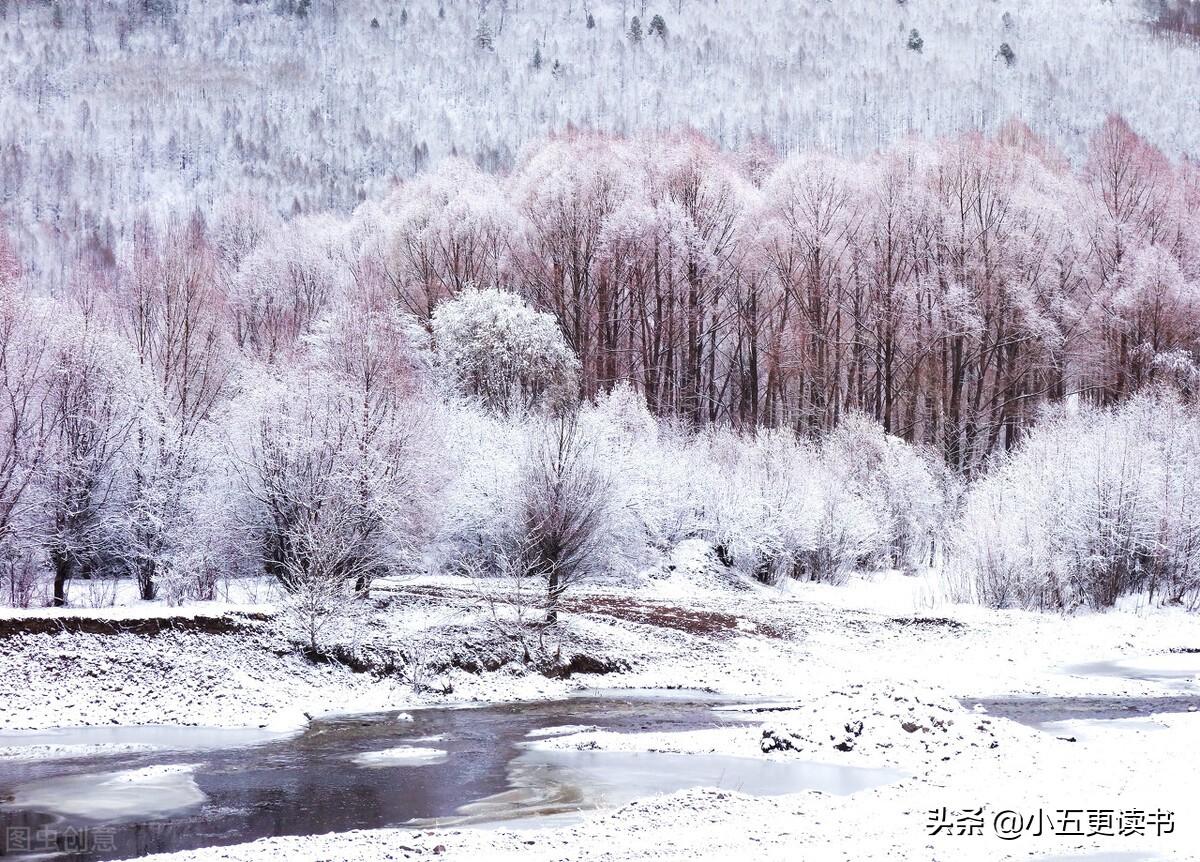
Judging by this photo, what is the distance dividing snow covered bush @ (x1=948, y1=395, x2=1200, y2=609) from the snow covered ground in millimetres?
1317

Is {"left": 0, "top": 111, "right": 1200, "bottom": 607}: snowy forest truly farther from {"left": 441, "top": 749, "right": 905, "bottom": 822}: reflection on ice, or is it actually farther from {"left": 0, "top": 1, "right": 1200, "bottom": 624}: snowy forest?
{"left": 441, "top": 749, "right": 905, "bottom": 822}: reflection on ice

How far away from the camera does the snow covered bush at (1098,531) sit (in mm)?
29094

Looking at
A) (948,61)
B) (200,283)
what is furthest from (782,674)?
(948,61)

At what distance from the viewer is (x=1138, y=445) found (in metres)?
30.7

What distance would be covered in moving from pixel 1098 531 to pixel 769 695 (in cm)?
1315

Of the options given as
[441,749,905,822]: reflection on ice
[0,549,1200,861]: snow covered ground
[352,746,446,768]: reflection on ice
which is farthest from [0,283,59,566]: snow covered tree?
[441,749,905,822]: reflection on ice

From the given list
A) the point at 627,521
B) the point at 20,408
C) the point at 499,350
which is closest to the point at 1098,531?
the point at 627,521

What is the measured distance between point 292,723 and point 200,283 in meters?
22.3

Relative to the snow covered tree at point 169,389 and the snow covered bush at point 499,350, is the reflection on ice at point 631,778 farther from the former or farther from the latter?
the snow covered bush at point 499,350

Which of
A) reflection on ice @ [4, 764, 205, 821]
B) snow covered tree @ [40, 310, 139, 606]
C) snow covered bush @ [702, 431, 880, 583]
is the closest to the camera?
reflection on ice @ [4, 764, 205, 821]

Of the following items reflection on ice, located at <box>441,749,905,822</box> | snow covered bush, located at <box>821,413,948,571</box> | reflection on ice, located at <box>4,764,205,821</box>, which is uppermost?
snow covered bush, located at <box>821,413,948,571</box>

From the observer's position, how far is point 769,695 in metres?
20.9

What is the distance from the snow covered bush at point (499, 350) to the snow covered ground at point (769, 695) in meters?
11.9

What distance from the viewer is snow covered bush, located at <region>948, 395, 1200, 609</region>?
1145 inches
